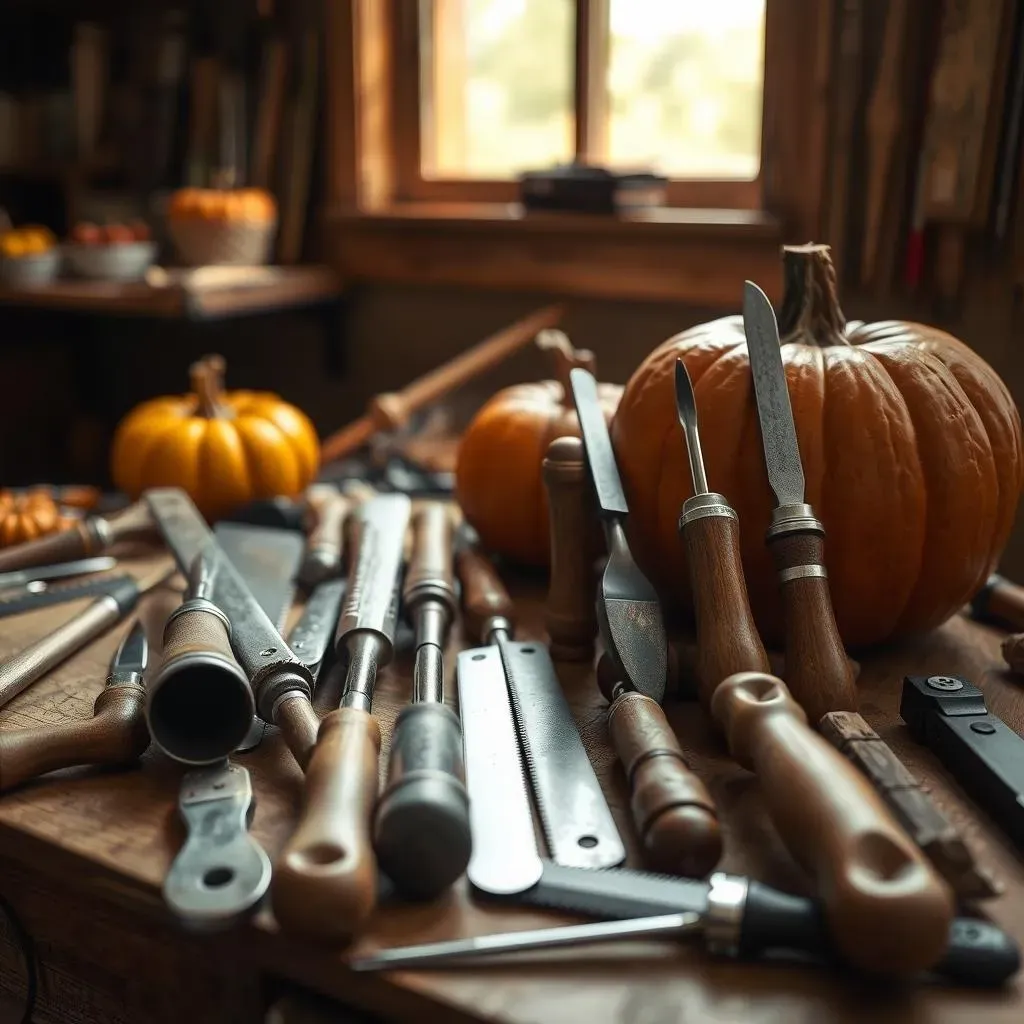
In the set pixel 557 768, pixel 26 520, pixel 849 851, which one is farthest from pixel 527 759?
pixel 26 520

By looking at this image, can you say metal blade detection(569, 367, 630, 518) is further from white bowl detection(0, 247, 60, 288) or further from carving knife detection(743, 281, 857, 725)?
→ white bowl detection(0, 247, 60, 288)

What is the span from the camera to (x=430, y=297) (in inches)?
77.1

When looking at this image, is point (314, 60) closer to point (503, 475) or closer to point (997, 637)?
point (503, 475)

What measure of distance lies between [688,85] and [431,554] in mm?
1150

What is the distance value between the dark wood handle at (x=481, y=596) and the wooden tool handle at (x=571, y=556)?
0.05m

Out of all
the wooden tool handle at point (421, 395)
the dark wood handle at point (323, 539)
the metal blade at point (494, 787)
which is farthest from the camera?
the wooden tool handle at point (421, 395)

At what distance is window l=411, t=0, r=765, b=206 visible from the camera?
169 cm

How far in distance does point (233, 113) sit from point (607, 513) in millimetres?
1607

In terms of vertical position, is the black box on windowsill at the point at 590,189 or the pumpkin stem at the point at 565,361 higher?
the black box on windowsill at the point at 590,189

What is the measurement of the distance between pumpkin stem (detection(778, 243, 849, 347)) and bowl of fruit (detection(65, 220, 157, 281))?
1.42 meters

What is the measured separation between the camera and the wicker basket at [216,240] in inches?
72.4

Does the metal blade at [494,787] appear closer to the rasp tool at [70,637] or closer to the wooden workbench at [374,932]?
the wooden workbench at [374,932]

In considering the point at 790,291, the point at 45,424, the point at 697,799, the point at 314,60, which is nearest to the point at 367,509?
the point at 790,291

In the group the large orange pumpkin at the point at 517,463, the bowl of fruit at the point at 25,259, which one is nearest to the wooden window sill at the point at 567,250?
the bowl of fruit at the point at 25,259
